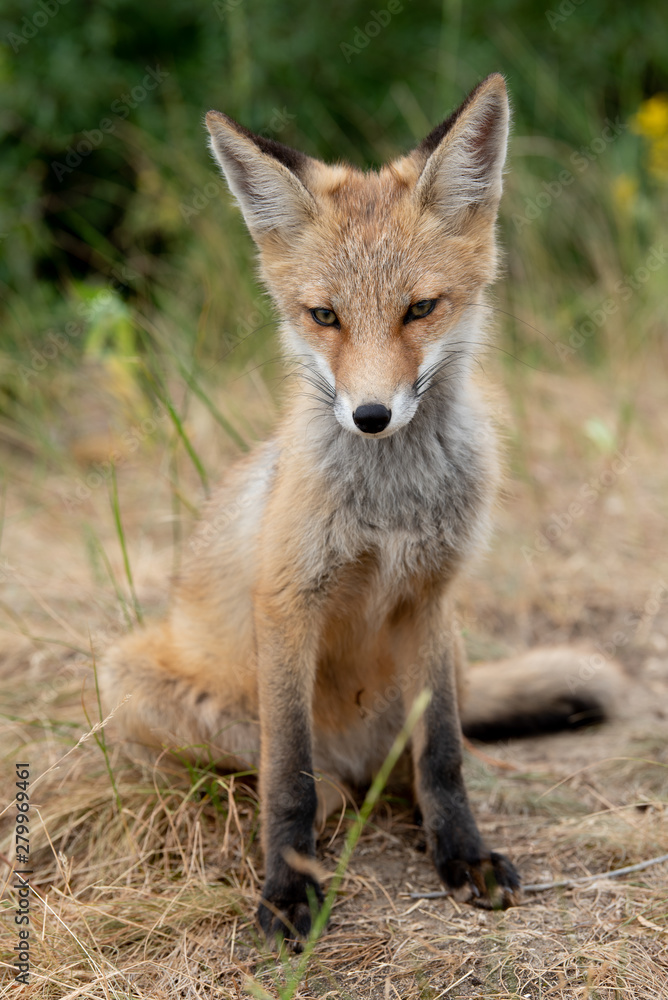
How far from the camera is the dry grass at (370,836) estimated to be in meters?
2.12

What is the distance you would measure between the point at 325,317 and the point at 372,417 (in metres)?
0.40

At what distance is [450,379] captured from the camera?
2.54 m

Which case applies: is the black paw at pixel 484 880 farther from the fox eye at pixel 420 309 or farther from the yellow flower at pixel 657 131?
the yellow flower at pixel 657 131

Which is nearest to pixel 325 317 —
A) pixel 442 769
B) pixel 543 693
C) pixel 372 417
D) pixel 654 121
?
pixel 372 417

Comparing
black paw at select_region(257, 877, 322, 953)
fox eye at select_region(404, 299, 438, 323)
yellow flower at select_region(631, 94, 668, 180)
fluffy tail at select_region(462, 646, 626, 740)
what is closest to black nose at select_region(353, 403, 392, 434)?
fox eye at select_region(404, 299, 438, 323)

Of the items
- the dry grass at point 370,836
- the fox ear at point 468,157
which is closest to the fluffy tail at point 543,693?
the dry grass at point 370,836

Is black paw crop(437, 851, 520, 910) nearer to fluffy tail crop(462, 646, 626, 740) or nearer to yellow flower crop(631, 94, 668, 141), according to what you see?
fluffy tail crop(462, 646, 626, 740)

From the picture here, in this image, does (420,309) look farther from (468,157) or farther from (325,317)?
(468,157)

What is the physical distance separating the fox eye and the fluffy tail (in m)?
1.56

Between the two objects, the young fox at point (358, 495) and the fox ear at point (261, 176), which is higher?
the fox ear at point (261, 176)

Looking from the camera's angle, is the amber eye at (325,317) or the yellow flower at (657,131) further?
the yellow flower at (657,131)

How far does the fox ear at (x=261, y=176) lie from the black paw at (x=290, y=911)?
186 cm

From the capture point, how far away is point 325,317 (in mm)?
2314

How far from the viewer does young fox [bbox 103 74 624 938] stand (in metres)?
2.27
